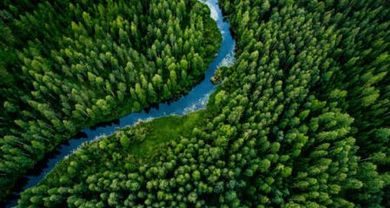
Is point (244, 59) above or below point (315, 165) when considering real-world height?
above

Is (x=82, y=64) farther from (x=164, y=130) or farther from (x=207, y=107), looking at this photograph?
(x=207, y=107)

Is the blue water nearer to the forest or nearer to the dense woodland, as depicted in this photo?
the dense woodland

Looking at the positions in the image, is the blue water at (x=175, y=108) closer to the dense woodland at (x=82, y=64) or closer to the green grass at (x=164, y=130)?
the dense woodland at (x=82, y=64)

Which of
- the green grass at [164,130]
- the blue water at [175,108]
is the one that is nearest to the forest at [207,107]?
the green grass at [164,130]

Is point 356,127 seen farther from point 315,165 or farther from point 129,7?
point 129,7

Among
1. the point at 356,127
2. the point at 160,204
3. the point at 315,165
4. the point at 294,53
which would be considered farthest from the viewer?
the point at 294,53

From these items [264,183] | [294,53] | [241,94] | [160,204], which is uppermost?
[294,53]

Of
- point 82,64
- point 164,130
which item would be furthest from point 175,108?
point 82,64

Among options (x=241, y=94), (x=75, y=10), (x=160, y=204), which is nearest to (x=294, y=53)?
(x=241, y=94)
